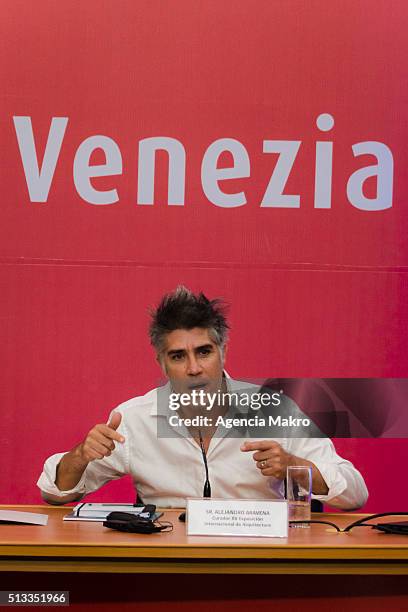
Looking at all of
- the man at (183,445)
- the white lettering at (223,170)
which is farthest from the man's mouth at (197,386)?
the white lettering at (223,170)

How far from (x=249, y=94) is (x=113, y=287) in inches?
31.9

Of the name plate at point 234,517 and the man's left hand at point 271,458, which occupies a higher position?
the man's left hand at point 271,458

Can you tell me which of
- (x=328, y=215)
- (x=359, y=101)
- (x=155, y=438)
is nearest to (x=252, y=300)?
(x=328, y=215)

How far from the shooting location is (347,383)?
2941mm

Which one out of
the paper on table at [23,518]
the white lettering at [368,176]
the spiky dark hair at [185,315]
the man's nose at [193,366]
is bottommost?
the paper on table at [23,518]

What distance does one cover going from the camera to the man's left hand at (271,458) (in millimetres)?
2688

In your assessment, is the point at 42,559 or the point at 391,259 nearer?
the point at 42,559

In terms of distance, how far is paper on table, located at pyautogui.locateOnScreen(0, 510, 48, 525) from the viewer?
2152 millimetres

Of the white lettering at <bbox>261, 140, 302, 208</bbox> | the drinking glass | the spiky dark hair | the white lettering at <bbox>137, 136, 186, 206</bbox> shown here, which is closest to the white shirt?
the spiky dark hair

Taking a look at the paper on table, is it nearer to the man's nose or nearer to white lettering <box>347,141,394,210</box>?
the man's nose

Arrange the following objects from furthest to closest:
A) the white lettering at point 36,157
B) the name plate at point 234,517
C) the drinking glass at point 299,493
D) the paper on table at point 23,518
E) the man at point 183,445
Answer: the white lettering at point 36,157 < the man at point 183,445 < the drinking glass at point 299,493 < the paper on table at point 23,518 < the name plate at point 234,517

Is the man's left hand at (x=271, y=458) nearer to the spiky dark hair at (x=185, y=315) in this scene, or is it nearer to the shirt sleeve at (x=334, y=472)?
the shirt sleeve at (x=334, y=472)

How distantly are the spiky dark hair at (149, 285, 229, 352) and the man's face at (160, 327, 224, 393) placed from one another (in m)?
0.02

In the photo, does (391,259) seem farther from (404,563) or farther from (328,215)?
(404,563)
